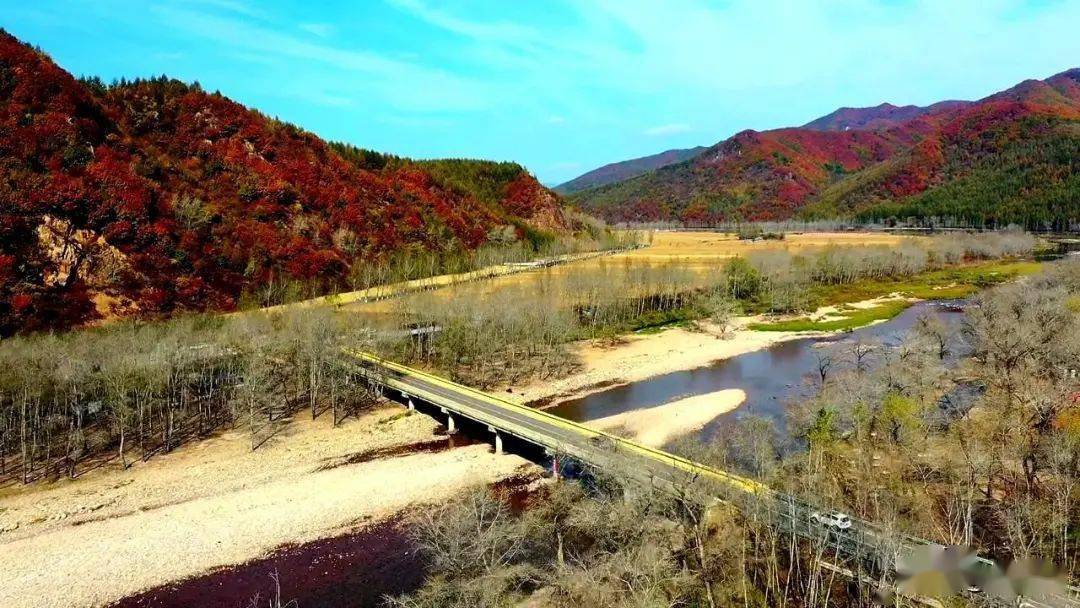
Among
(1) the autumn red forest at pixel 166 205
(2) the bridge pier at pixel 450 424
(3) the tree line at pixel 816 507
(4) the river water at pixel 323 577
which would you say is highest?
(1) the autumn red forest at pixel 166 205

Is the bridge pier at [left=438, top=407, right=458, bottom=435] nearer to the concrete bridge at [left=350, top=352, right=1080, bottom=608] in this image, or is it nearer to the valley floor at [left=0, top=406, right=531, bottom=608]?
the concrete bridge at [left=350, top=352, right=1080, bottom=608]

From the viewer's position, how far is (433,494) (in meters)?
37.0

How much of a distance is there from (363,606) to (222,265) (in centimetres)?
6890

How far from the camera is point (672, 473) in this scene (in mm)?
29141

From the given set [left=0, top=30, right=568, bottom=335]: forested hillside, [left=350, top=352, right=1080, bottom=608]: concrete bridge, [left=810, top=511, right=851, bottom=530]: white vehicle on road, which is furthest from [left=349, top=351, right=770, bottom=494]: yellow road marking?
[left=0, top=30, right=568, bottom=335]: forested hillside

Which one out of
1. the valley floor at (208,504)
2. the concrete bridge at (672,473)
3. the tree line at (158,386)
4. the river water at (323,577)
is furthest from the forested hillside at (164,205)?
the river water at (323,577)

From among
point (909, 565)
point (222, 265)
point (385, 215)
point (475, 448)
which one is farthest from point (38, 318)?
point (909, 565)

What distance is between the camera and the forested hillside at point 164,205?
67.2 m

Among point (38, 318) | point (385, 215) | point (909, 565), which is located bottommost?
point (909, 565)

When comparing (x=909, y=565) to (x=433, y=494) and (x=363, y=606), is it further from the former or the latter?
(x=433, y=494)

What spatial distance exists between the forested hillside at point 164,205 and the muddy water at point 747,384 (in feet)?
171

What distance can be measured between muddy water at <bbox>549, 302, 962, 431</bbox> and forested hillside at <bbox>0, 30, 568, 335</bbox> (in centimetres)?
5215

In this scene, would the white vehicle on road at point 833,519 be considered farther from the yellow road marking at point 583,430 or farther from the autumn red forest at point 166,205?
the autumn red forest at point 166,205

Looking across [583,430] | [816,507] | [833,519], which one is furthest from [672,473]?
[583,430]
